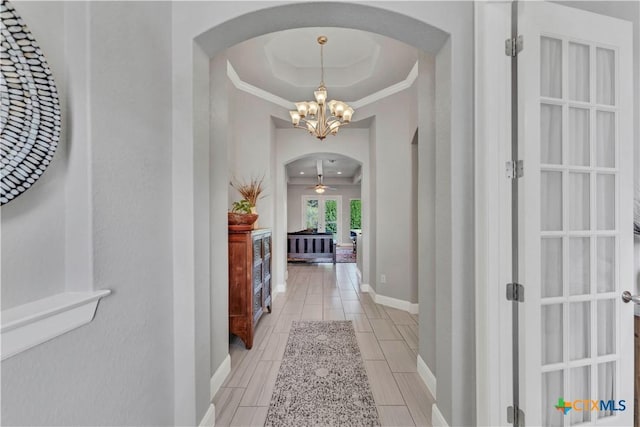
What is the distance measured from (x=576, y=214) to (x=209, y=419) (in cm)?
228


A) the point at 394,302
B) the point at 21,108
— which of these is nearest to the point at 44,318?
the point at 21,108

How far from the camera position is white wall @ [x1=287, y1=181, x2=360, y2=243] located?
11969 mm

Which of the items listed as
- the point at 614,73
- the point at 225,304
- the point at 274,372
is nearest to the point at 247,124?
the point at 225,304

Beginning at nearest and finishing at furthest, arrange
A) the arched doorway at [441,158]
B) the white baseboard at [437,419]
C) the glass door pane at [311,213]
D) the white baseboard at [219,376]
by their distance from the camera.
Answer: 1. the arched doorway at [441,158]
2. the white baseboard at [437,419]
3. the white baseboard at [219,376]
4. the glass door pane at [311,213]

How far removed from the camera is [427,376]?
7.05ft

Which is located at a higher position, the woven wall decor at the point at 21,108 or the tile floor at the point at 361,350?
the woven wall decor at the point at 21,108

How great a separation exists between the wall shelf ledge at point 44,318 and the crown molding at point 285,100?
3498mm

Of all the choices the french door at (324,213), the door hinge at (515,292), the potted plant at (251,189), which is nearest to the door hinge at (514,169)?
the door hinge at (515,292)

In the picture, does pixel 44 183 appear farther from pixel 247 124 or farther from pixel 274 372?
pixel 247 124

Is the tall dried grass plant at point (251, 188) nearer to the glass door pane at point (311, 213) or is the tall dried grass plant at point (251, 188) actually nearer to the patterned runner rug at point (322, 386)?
the patterned runner rug at point (322, 386)

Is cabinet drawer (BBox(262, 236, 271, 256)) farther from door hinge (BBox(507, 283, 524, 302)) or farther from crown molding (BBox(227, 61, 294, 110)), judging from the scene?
door hinge (BBox(507, 283, 524, 302))

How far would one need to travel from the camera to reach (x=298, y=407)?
6.20 feet

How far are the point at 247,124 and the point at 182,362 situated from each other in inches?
143

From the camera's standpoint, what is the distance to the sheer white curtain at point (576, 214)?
1299 mm
